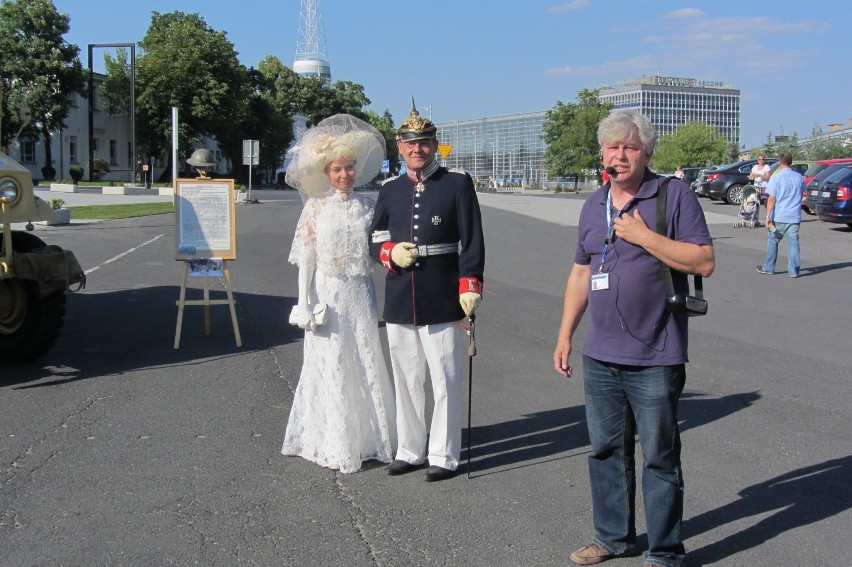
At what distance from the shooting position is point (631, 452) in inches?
155

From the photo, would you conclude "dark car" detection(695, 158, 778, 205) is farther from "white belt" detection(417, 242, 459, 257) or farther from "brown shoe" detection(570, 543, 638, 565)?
"brown shoe" detection(570, 543, 638, 565)

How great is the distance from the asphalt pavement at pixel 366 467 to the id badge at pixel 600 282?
4.15 ft

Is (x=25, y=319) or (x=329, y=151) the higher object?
(x=329, y=151)

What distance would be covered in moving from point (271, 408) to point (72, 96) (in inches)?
2339

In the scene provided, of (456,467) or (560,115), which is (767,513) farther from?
(560,115)

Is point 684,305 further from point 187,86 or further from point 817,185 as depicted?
point 187,86

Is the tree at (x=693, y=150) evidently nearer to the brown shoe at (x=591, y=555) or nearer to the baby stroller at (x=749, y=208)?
the baby stroller at (x=749, y=208)

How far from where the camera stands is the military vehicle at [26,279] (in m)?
7.41

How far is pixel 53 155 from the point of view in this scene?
196ft

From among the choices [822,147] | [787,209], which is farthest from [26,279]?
[822,147]

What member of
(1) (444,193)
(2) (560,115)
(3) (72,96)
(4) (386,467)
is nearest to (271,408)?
(4) (386,467)

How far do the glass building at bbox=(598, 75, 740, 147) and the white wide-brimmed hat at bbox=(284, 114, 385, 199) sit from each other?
12341cm

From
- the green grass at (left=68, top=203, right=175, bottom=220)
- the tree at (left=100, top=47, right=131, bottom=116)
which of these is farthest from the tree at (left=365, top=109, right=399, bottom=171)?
the green grass at (left=68, top=203, right=175, bottom=220)

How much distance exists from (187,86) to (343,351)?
66258 millimetres
